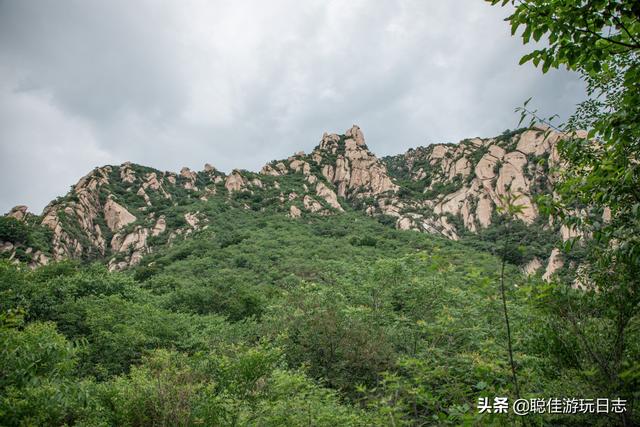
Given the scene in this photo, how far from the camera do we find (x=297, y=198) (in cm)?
7212

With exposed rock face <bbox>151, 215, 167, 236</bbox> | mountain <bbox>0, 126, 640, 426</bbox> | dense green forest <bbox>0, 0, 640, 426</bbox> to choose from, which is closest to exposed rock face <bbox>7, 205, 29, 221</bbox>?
mountain <bbox>0, 126, 640, 426</bbox>

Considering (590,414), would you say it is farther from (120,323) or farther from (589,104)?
(120,323)

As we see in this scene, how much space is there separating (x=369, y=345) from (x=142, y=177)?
279 ft

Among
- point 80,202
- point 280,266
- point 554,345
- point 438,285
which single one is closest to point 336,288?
point 438,285

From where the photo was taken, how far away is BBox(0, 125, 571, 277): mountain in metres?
56.9

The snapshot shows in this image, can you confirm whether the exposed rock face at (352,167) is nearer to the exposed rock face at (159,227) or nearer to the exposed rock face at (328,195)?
the exposed rock face at (328,195)

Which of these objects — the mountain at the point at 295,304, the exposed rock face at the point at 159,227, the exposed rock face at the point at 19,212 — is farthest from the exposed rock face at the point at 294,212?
the exposed rock face at the point at 19,212

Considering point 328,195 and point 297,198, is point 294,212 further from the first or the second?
point 328,195

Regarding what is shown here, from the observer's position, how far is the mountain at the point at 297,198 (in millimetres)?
56875

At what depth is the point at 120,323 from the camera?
18969 millimetres

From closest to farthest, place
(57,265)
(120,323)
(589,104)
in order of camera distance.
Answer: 1. (589,104)
2. (120,323)
3. (57,265)

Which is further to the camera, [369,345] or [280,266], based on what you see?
[280,266]

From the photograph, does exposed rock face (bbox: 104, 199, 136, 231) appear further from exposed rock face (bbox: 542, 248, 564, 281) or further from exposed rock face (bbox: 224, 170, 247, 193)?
exposed rock face (bbox: 542, 248, 564, 281)

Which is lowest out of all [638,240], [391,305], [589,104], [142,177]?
[638,240]
